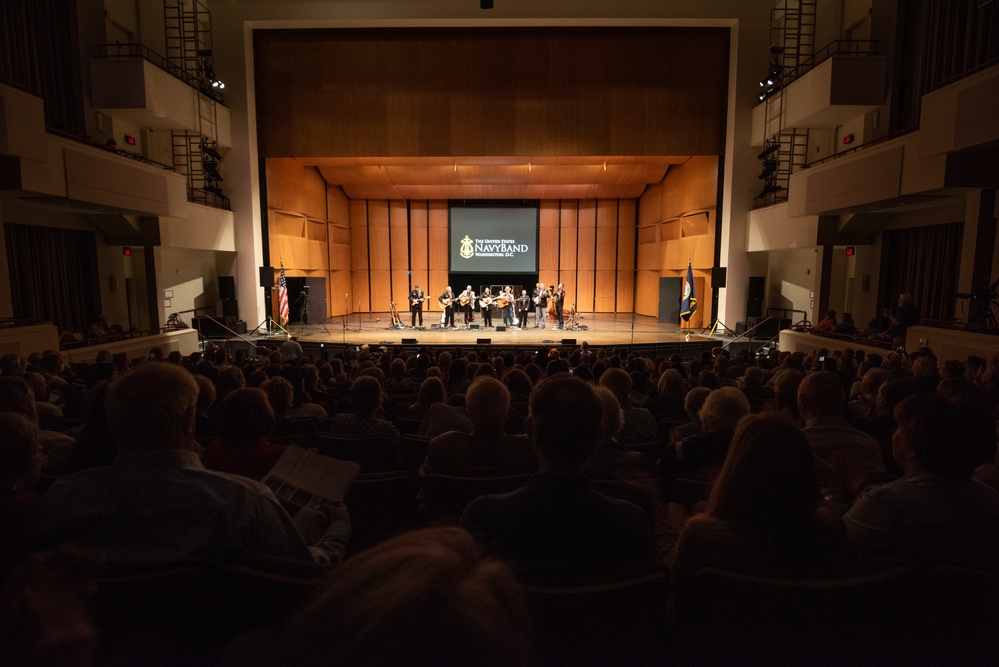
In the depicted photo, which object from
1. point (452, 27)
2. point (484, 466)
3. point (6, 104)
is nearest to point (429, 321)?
point (452, 27)

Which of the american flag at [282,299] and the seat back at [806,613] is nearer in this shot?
the seat back at [806,613]

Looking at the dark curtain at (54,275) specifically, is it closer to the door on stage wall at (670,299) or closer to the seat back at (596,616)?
the seat back at (596,616)

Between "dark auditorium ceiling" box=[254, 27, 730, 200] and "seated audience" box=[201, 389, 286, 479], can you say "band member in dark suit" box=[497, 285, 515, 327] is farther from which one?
"seated audience" box=[201, 389, 286, 479]

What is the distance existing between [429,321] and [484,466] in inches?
616

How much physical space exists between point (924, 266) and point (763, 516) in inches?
511

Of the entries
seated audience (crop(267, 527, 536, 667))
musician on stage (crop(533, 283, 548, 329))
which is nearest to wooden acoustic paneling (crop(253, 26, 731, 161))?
musician on stage (crop(533, 283, 548, 329))

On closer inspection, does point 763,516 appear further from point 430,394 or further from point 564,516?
point 430,394

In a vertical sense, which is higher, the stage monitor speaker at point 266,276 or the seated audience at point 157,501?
the stage monitor speaker at point 266,276

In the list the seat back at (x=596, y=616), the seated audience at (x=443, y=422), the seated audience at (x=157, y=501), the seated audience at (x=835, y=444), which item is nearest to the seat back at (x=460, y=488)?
the seated audience at (x=157, y=501)

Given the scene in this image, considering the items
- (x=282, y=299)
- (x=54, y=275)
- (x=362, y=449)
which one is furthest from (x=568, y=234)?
(x=362, y=449)

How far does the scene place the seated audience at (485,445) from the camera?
2645mm

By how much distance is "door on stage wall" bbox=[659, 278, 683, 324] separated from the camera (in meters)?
17.9

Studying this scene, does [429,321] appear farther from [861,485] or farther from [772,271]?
[861,485]

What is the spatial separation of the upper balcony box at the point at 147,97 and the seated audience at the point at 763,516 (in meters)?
13.8
